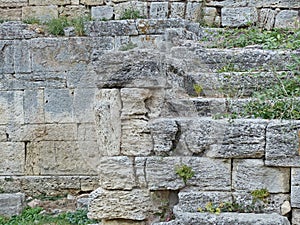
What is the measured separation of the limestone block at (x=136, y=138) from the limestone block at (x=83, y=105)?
4097mm

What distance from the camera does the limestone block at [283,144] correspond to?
433cm

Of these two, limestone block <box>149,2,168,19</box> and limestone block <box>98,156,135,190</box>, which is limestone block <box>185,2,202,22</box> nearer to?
limestone block <box>149,2,168,19</box>

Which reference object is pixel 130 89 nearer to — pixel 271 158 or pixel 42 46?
pixel 271 158

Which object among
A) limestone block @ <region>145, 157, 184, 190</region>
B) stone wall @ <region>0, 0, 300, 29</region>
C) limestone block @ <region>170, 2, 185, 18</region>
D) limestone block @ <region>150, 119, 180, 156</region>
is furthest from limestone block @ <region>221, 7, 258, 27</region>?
limestone block @ <region>145, 157, 184, 190</region>

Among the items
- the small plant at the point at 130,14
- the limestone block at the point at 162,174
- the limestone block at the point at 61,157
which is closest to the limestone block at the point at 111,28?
the small plant at the point at 130,14

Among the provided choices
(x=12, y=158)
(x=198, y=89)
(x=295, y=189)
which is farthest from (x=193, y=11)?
(x=295, y=189)

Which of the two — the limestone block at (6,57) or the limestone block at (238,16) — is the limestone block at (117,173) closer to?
the limestone block at (6,57)

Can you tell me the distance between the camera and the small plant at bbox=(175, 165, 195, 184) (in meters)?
4.52

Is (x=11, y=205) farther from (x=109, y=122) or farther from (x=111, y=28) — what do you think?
(x=109, y=122)

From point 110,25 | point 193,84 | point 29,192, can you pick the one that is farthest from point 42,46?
point 193,84

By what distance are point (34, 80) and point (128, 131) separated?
4495 millimetres

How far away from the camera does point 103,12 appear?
32.3 ft

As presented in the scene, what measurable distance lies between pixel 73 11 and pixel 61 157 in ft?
8.67

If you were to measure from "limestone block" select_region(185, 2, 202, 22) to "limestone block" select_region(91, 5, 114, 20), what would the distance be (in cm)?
126
